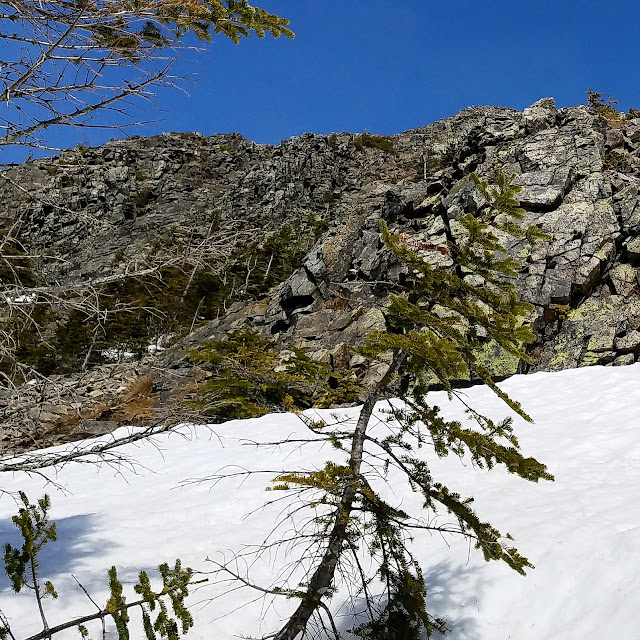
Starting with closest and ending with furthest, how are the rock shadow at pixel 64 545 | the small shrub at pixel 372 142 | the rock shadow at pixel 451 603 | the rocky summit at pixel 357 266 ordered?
1. the rocky summit at pixel 357 266
2. the rock shadow at pixel 451 603
3. the rock shadow at pixel 64 545
4. the small shrub at pixel 372 142

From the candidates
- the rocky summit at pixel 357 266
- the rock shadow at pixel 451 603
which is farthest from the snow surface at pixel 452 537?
the rocky summit at pixel 357 266

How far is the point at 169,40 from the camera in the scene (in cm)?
397

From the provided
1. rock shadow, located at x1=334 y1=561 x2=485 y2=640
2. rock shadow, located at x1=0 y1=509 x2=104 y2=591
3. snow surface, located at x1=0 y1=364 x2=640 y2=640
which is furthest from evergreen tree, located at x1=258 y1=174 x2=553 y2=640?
rock shadow, located at x1=0 y1=509 x2=104 y2=591

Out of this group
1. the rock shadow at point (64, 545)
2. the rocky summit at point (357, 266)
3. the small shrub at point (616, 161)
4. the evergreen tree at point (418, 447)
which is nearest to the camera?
the evergreen tree at point (418, 447)

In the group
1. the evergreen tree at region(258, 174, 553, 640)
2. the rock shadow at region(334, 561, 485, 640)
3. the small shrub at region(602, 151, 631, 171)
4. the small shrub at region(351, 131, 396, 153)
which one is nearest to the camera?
the evergreen tree at region(258, 174, 553, 640)

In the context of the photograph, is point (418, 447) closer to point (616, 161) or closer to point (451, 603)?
point (451, 603)

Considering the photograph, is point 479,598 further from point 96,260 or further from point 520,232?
point 96,260

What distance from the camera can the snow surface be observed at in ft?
14.1

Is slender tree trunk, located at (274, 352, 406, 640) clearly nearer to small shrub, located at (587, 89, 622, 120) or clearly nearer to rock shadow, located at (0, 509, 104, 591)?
rock shadow, located at (0, 509, 104, 591)

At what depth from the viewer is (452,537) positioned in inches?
229

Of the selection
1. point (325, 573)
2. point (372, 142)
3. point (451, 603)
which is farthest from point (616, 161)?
point (372, 142)

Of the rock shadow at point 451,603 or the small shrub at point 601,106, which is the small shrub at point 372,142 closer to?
the small shrub at point 601,106

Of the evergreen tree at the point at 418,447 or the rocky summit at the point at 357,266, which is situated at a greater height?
the rocky summit at the point at 357,266

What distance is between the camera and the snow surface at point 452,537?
14.1 feet
